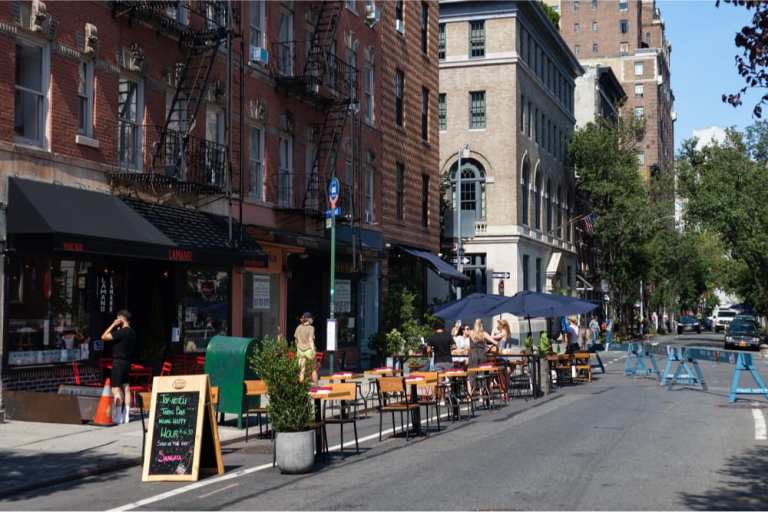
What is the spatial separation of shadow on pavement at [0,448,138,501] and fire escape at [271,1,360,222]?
13.4 m

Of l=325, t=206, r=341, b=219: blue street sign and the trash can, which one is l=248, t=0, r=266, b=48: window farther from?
the trash can

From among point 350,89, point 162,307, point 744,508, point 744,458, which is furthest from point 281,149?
point 744,508

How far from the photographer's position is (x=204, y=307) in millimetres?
21609

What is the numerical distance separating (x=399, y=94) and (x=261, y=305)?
42.4 feet

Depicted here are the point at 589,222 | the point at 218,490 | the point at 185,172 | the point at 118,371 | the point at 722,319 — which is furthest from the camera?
the point at 722,319

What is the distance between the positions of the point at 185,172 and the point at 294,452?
1049 cm

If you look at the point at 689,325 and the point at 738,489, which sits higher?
the point at 689,325

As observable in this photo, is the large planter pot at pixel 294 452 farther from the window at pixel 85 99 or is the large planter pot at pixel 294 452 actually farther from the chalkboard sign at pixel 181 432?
the window at pixel 85 99

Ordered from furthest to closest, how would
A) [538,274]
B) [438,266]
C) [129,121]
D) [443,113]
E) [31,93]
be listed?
[538,274]
[443,113]
[438,266]
[129,121]
[31,93]

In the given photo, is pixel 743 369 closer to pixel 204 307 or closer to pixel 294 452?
pixel 204 307

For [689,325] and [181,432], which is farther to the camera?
[689,325]

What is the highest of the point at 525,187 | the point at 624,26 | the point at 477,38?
the point at 624,26

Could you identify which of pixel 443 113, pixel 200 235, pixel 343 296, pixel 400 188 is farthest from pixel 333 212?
pixel 443 113

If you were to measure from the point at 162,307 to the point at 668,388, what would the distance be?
12.6 m
